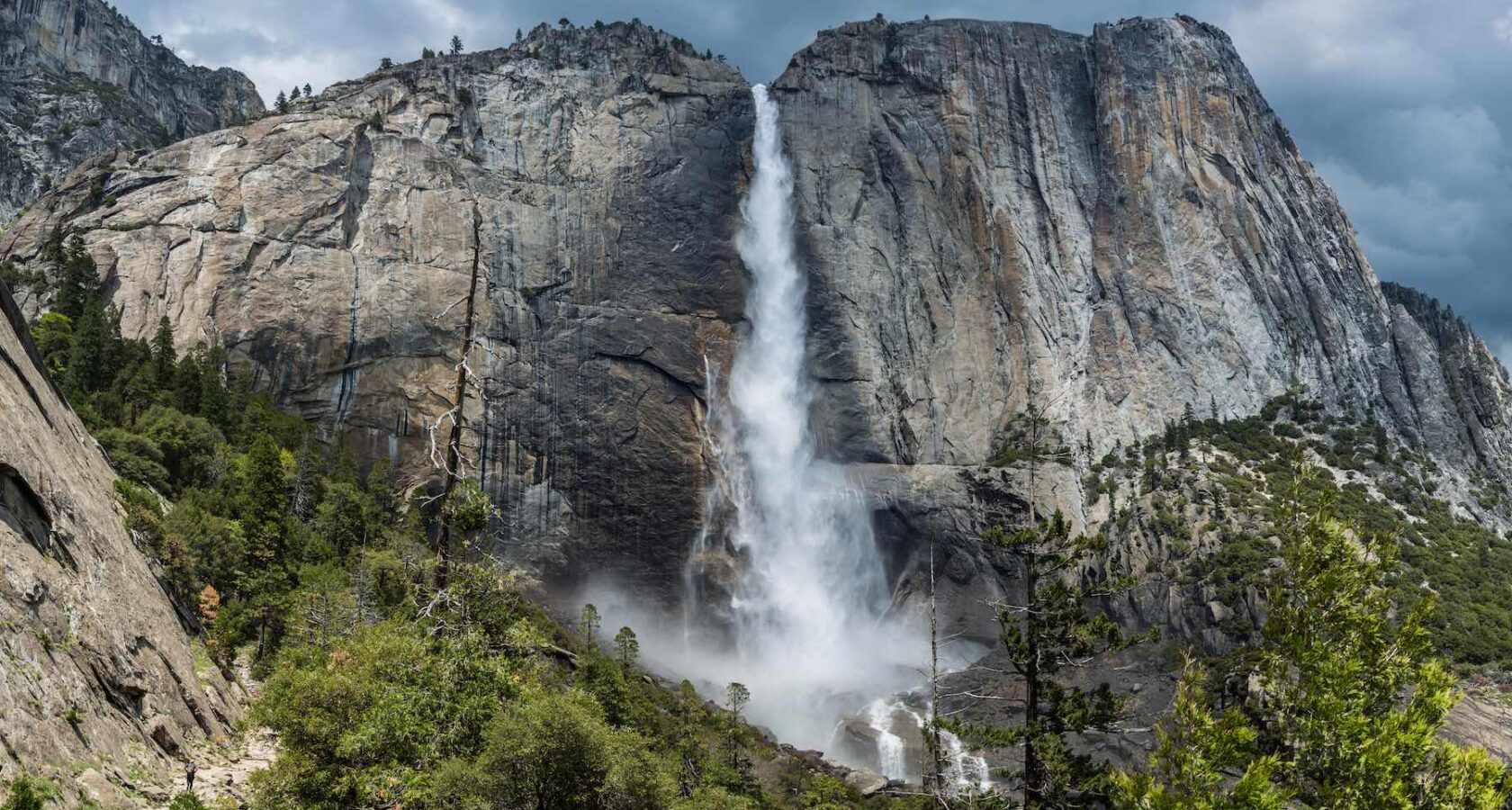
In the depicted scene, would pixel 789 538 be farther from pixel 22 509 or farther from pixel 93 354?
pixel 22 509

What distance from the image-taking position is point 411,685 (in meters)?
12.7

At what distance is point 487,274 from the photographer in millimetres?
77438

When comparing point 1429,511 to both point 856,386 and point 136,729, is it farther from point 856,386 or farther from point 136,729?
point 136,729

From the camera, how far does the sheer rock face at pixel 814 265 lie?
71750 millimetres

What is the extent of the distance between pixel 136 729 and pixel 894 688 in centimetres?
5294

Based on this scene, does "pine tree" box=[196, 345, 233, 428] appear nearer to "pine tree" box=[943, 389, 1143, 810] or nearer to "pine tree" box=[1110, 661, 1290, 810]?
"pine tree" box=[943, 389, 1143, 810]

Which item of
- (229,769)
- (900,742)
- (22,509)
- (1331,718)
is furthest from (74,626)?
(900,742)

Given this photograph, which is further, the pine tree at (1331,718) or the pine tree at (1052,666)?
the pine tree at (1052,666)

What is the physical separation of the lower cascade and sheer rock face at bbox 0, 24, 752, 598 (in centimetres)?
273

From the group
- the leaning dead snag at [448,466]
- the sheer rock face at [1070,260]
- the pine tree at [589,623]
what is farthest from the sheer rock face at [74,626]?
the sheer rock face at [1070,260]

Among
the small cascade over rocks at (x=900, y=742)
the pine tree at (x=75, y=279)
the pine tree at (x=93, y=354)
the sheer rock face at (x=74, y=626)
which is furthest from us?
the pine tree at (x=75, y=279)

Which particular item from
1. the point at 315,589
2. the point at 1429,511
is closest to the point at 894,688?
the point at 315,589

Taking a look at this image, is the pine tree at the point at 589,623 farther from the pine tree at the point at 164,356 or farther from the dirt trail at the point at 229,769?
the dirt trail at the point at 229,769

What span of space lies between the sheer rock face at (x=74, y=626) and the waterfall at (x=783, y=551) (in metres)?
46.6
